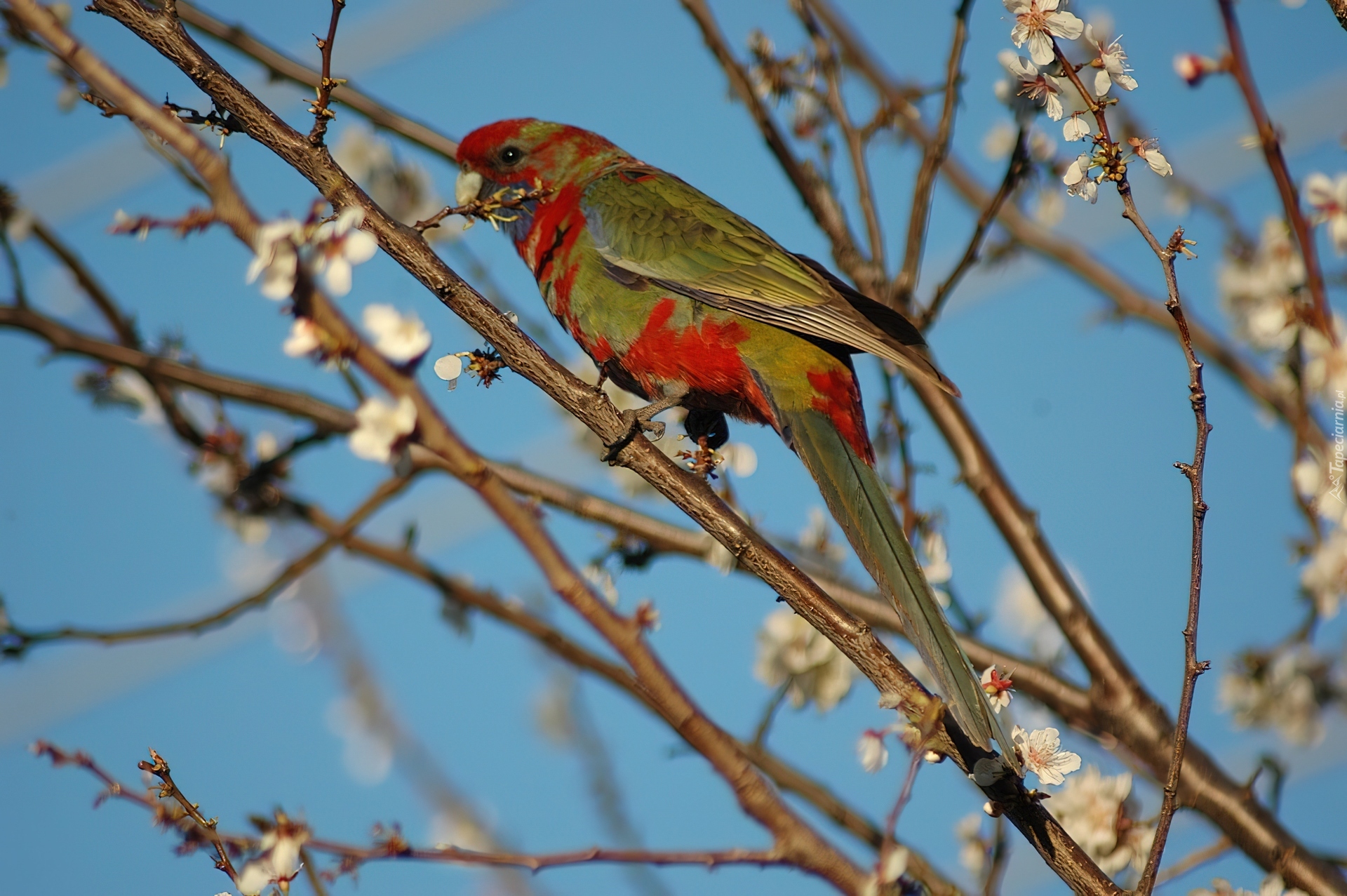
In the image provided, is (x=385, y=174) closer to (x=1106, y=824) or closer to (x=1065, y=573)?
(x=1065, y=573)

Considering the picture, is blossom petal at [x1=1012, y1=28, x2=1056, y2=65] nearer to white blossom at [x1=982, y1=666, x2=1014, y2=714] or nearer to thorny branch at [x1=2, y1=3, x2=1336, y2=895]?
white blossom at [x1=982, y1=666, x2=1014, y2=714]

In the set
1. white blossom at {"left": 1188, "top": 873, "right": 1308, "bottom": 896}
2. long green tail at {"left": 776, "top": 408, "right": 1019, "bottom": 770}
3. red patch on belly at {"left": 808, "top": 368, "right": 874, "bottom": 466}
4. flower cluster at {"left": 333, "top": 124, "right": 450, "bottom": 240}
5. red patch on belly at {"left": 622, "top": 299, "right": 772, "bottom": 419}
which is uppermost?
flower cluster at {"left": 333, "top": 124, "right": 450, "bottom": 240}

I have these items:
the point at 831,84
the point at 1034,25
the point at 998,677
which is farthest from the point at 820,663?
the point at 1034,25

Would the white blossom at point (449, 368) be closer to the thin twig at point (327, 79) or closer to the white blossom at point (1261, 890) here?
the thin twig at point (327, 79)

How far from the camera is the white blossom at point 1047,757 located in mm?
1885

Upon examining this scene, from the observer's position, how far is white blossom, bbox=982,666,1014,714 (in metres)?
2.02

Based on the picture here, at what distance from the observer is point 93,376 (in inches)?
158

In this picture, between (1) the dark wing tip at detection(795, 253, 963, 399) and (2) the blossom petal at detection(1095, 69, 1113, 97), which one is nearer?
(2) the blossom petal at detection(1095, 69, 1113, 97)

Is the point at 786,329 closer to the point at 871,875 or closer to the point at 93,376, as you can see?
the point at 871,875

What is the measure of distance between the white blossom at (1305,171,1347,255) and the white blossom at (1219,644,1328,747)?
153 cm

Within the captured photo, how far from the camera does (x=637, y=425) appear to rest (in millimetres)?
2328

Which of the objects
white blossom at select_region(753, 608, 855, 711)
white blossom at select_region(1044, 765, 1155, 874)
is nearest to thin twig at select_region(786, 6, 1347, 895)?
white blossom at select_region(1044, 765, 1155, 874)

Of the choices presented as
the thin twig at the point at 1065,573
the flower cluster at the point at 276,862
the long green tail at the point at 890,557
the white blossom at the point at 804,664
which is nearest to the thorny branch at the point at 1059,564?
the thin twig at the point at 1065,573

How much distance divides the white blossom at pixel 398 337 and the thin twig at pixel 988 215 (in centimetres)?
174
